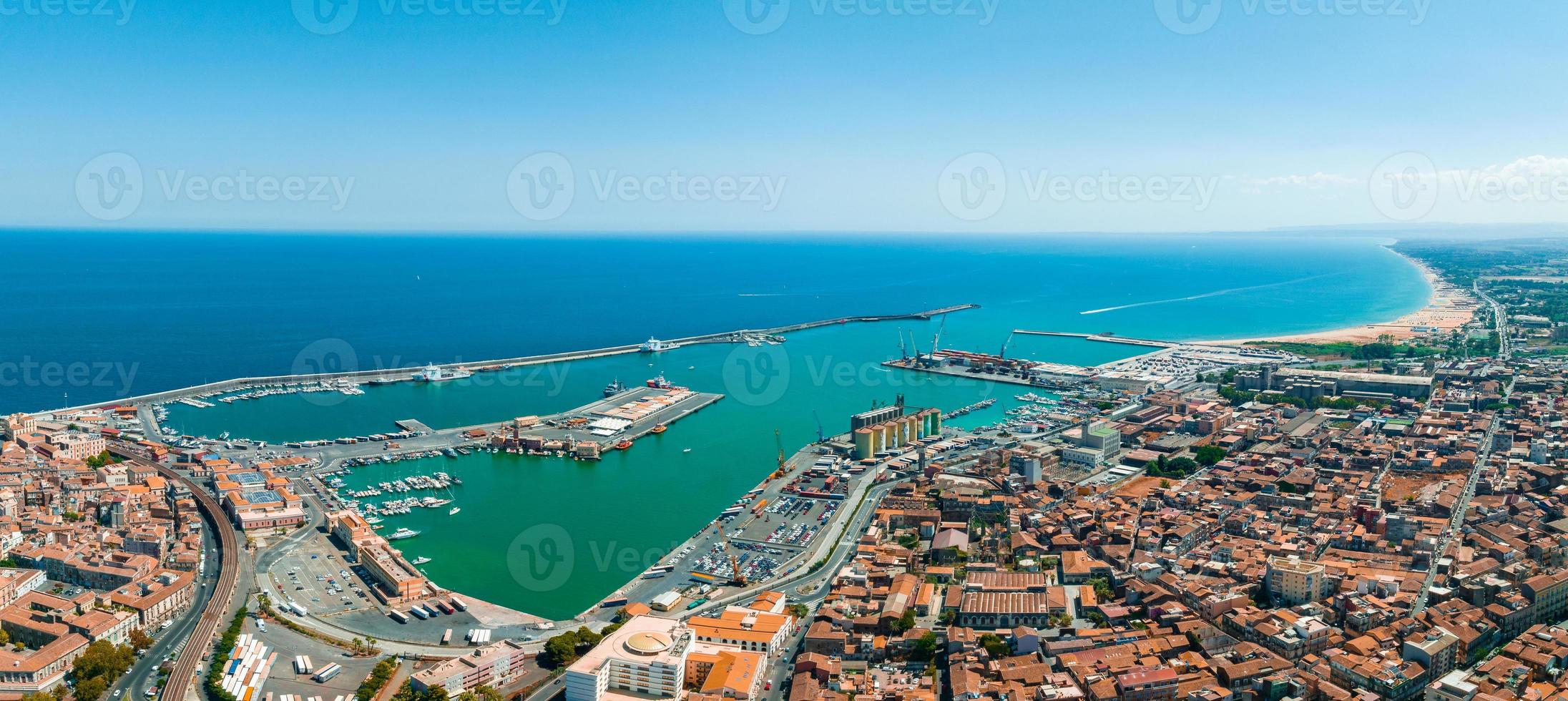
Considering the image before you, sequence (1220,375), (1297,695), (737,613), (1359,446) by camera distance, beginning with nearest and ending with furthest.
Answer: (1297,695), (737,613), (1359,446), (1220,375)

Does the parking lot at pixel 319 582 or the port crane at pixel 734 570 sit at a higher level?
the parking lot at pixel 319 582

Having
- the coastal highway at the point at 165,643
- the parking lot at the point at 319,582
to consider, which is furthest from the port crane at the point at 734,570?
the coastal highway at the point at 165,643

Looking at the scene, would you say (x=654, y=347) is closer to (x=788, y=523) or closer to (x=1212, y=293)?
(x=788, y=523)

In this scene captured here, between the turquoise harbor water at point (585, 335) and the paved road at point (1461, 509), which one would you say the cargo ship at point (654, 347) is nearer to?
the turquoise harbor water at point (585, 335)

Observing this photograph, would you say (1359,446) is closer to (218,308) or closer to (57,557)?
(57,557)

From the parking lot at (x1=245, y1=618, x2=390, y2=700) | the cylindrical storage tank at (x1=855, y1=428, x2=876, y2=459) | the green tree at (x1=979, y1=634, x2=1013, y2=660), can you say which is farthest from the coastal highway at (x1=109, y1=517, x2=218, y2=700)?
the cylindrical storage tank at (x1=855, y1=428, x2=876, y2=459)

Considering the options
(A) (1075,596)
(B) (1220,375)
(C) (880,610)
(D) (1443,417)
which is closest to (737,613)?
(C) (880,610)

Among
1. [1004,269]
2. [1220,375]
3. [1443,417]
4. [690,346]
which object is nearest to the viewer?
[1443,417]

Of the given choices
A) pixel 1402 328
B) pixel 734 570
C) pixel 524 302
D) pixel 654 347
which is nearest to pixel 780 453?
pixel 734 570
